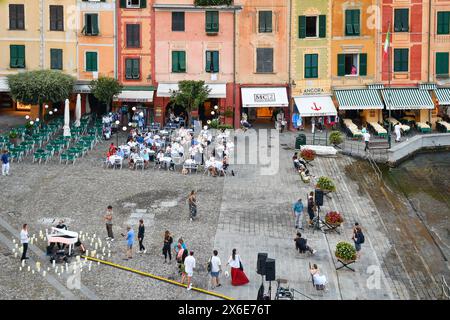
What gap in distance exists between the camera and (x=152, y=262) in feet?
122

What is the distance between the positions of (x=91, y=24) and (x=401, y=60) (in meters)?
22.3

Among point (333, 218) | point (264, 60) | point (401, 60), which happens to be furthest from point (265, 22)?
point (333, 218)

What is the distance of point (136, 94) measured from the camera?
6575 cm

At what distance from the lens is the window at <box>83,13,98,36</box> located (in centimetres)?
6581

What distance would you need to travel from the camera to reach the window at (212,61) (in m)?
66.3

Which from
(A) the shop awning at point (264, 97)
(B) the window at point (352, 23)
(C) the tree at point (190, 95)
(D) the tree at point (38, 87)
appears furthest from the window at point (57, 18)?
(B) the window at point (352, 23)

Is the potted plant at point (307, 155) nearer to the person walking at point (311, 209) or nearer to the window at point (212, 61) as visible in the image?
the person walking at point (311, 209)

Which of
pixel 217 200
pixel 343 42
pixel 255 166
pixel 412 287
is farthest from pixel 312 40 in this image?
pixel 412 287

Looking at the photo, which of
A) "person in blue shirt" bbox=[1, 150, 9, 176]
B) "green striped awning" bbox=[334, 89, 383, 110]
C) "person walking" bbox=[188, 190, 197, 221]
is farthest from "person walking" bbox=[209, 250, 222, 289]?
"green striped awning" bbox=[334, 89, 383, 110]

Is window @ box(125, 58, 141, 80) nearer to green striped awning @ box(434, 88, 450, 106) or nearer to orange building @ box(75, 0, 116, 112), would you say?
orange building @ box(75, 0, 116, 112)

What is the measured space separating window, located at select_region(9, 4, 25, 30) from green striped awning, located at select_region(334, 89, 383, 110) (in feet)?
74.6

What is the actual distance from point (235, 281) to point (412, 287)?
7.16 m

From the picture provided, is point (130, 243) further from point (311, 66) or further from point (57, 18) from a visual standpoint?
point (57, 18)

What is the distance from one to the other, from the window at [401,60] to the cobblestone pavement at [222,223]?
45.3 feet
